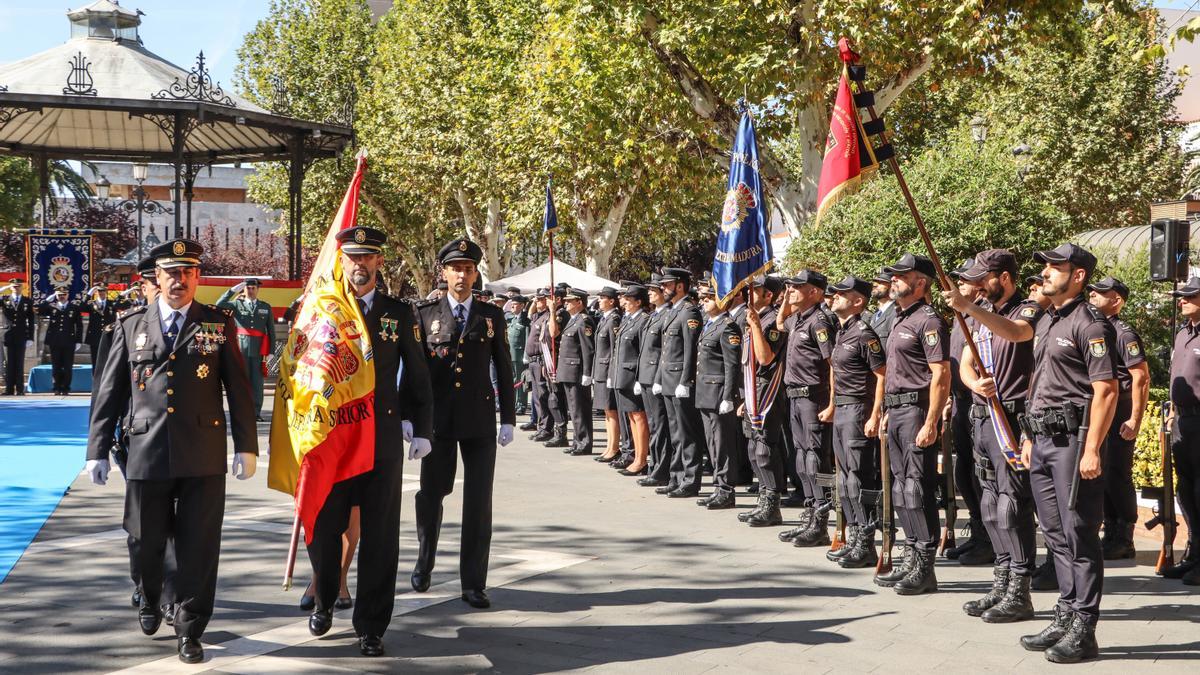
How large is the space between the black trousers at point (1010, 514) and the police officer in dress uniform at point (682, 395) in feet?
15.1

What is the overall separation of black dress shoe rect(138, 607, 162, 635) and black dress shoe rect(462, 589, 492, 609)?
1.73 meters

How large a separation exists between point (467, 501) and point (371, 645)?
1.35 meters

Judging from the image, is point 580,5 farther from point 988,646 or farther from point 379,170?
point 379,170

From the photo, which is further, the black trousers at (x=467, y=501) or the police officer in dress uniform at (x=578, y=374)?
the police officer in dress uniform at (x=578, y=374)

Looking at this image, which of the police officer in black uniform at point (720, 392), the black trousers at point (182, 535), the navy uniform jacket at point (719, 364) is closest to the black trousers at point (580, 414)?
the police officer in black uniform at point (720, 392)

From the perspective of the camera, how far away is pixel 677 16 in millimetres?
18719

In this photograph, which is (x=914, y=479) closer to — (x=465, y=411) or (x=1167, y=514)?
(x=1167, y=514)

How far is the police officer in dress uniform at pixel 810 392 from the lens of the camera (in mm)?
9164

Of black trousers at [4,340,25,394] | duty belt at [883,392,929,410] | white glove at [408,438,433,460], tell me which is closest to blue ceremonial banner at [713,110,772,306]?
duty belt at [883,392,929,410]

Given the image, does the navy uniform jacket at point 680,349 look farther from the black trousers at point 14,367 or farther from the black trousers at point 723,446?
the black trousers at point 14,367

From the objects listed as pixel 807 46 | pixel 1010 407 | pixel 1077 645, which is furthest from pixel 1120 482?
pixel 807 46

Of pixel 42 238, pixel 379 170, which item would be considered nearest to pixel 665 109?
pixel 42 238

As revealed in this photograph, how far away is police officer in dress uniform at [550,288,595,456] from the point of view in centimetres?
1548

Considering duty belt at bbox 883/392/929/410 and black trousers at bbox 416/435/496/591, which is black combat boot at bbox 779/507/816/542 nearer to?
duty belt at bbox 883/392/929/410
